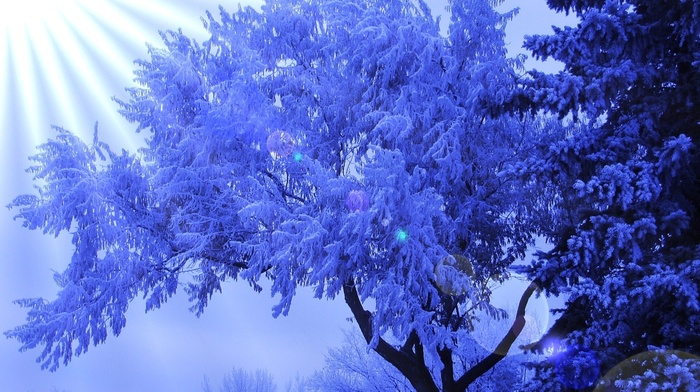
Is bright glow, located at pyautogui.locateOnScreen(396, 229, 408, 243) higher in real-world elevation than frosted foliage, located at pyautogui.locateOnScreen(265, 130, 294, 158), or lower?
lower

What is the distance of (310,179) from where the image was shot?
1105 cm

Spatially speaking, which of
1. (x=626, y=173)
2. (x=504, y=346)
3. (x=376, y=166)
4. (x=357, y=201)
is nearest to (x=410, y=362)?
(x=504, y=346)

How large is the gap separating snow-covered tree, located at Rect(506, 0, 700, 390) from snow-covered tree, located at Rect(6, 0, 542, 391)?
246 cm

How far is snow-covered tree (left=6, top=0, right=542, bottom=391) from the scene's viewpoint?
10609mm

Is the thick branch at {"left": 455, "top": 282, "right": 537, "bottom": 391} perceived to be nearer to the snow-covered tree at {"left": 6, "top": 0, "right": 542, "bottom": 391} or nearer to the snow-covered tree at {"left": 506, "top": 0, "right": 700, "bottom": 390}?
the snow-covered tree at {"left": 6, "top": 0, "right": 542, "bottom": 391}

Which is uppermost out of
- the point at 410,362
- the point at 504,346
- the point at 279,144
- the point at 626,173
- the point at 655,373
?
the point at 279,144

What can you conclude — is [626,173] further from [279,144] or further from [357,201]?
[279,144]

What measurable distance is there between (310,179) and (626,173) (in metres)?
5.05

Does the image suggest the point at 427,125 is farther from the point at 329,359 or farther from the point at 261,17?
the point at 329,359

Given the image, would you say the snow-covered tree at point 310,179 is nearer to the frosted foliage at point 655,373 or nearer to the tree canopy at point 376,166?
the tree canopy at point 376,166

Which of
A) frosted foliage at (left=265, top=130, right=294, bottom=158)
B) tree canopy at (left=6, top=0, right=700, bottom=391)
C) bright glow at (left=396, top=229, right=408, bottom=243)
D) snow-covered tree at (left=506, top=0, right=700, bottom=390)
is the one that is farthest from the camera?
frosted foliage at (left=265, top=130, right=294, bottom=158)

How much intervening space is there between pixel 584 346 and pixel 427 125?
5513 mm

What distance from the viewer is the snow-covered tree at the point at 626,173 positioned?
280 inches

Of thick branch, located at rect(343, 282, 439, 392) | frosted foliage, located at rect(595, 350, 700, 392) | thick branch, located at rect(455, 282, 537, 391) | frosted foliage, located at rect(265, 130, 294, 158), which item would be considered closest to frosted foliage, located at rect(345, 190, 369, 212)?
frosted foliage, located at rect(265, 130, 294, 158)
